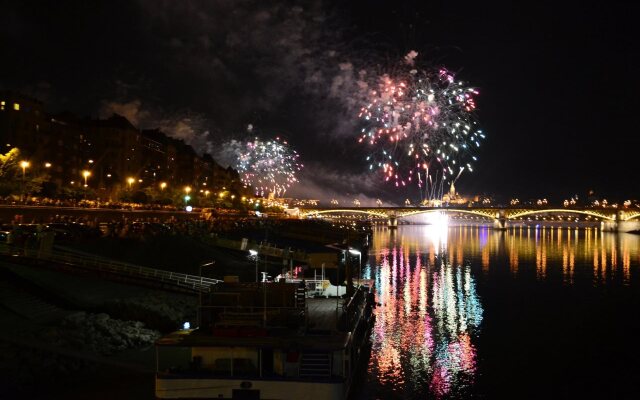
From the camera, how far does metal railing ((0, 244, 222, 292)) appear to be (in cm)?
3219

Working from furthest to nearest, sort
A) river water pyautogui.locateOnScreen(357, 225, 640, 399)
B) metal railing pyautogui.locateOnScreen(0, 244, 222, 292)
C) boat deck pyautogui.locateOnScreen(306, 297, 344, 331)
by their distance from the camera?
metal railing pyautogui.locateOnScreen(0, 244, 222, 292) < river water pyautogui.locateOnScreen(357, 225, 640, 399) < boat deck pyautogui.locateOnScreen(306, 297, 344, 331)

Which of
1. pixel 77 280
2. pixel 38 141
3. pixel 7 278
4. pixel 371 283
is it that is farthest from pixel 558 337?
pixel 38 141

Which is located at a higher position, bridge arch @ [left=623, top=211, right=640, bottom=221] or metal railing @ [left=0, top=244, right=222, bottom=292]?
bridge arch @ [left=623, top=211, right=640, bottom=221]

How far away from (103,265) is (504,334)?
82.2ft

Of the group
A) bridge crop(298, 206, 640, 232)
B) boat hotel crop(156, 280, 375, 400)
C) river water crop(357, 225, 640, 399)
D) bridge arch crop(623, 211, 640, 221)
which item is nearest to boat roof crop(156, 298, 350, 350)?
boat hotel crop(156, 280, 375, 400)

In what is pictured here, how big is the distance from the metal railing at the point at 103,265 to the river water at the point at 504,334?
11957 millimetres

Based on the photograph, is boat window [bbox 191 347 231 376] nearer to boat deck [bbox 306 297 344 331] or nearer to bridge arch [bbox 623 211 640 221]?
boat deck [bbox 306 297 344 331]

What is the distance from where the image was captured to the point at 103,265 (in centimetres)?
3450

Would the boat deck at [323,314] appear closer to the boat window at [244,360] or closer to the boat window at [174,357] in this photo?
the boat window at [244,360]

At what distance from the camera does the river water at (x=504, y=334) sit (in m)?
24.0

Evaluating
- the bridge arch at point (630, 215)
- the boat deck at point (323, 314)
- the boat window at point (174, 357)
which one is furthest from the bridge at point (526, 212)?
the boat window at point (174, 357)

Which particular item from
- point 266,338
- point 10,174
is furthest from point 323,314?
point 10,174

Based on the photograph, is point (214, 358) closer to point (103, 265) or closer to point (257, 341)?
point (257, 341)

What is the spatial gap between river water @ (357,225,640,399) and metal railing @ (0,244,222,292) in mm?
11957
